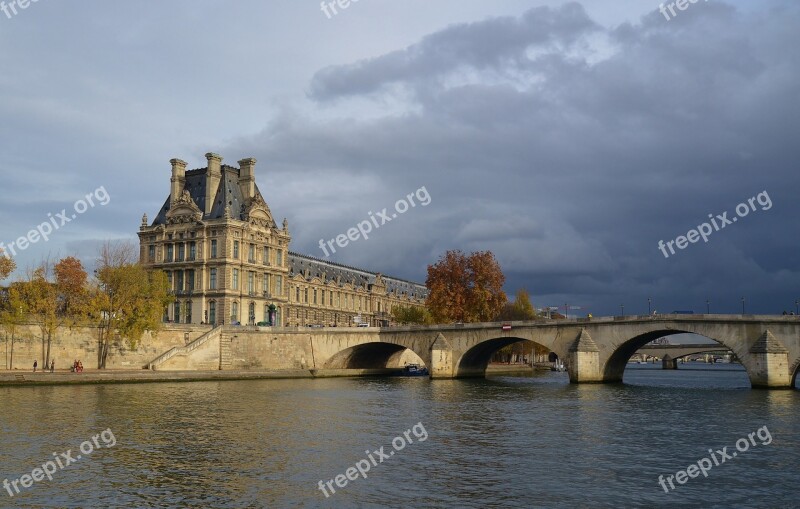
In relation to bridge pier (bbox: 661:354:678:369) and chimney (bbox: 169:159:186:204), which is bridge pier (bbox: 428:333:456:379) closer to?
chimney (bbox: 169:159:186:204)

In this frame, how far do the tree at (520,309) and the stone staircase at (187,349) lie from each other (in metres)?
56.0

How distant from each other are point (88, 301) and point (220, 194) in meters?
33.8

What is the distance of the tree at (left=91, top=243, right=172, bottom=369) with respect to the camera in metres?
77.8

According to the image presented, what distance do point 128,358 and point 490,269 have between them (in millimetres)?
47707

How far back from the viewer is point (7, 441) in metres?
32.4

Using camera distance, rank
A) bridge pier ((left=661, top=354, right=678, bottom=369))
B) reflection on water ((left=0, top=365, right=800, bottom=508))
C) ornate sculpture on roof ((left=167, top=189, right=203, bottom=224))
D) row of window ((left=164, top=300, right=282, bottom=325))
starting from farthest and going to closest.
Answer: bridge pier ((left=661, top=354, right=678, bottom=369)) < ornate sculpture on roof ((left=167, top=189, right=203, bottom=224)) < row of window ((left=164, top=300, right=282, bottom=325)) < reflection on water ((left=0, top=365, right=800, bottom=508))

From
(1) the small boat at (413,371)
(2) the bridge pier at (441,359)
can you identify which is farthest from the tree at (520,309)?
(2) the bridge pier at (441,359)

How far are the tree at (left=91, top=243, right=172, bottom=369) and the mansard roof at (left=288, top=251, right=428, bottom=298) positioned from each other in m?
48.6

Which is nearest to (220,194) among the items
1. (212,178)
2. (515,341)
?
(212,178)

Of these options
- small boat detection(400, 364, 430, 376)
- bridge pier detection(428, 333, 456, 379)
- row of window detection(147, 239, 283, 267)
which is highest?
row of window detection(147, 239, 283, 267)

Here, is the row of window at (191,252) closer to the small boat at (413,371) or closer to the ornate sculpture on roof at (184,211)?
the ornate sculpture on roof at (184,211)

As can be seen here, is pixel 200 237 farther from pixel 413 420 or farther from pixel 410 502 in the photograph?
pixel 410 502

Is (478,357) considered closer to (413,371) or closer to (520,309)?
(413,371)

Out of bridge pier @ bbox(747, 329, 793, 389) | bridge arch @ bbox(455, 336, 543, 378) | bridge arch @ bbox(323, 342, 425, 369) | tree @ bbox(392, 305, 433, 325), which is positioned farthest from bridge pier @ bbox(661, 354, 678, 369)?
bridge pier @ bbox(747, 329, 793, 389)
